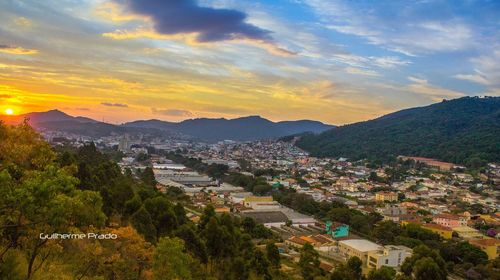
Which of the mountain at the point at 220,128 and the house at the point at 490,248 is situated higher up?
the mountain at the point at 220,128

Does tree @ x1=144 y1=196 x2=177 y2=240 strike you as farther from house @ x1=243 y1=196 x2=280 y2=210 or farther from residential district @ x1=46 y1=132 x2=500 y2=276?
house @ x1=243 y1=196 x2=280 y2=210

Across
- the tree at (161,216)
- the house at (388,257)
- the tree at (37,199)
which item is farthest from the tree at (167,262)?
the house at (388,257)

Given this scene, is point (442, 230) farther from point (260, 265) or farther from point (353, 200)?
point (260, 265)

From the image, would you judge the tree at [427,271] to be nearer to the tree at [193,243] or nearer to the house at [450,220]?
the tree at [193,243]

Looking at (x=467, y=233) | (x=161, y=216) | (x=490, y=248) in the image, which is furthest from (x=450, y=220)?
(x=161, y=216)

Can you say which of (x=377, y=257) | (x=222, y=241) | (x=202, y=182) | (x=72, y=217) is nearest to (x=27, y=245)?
(x=72, y=217)

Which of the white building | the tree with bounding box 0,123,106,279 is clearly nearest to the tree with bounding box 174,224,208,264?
the tree with bounding box 0,123,106,279

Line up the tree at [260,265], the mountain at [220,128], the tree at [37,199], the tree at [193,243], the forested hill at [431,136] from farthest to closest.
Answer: the mountain at [220,128]
the forested hill at [431,136]
the tree at [260,265]
the tree at [193,243]
the tree at [37,199]

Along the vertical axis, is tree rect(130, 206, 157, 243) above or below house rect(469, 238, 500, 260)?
above
